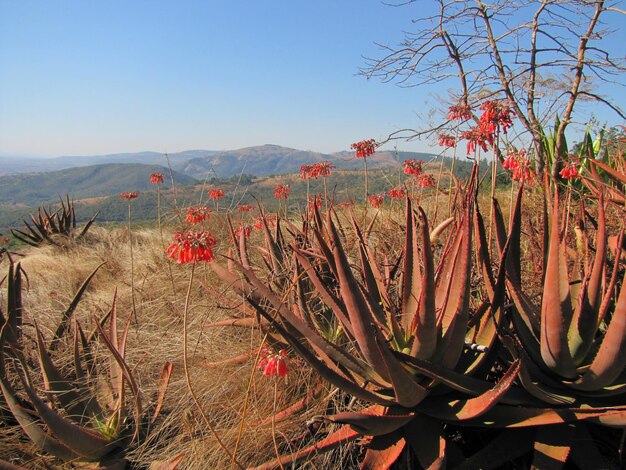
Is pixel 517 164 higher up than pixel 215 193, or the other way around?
pixel 517 164

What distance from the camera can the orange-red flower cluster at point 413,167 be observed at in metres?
3.79

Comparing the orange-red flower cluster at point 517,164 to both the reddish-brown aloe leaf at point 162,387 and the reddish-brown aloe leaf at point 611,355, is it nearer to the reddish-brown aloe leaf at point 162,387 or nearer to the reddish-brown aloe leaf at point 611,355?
the reddish-brown aloe leaf at point 611,355

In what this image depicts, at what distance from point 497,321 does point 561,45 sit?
5.61m

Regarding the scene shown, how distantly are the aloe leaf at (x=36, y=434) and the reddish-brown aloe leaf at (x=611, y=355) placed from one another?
6.62 feet

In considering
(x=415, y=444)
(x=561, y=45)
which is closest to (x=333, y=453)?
(x=415, y=444)

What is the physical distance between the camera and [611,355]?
1.26 m

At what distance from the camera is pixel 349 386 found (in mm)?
1415

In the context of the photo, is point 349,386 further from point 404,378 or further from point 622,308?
point 622,308

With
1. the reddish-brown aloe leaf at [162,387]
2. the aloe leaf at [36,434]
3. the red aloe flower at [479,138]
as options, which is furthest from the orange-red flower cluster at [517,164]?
the aloe leaf at [36,434]

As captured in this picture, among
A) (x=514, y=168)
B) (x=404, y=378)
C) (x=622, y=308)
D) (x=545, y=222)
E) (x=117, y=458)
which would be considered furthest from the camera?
(x=514, y=168)

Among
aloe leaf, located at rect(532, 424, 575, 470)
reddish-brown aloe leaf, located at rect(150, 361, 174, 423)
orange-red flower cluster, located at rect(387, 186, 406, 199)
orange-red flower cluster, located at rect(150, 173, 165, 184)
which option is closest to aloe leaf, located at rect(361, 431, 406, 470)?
Result: aloe leaf, located at rect(532, 424, 575, 470)

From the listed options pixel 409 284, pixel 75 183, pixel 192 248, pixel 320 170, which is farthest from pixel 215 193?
pixel 75 183

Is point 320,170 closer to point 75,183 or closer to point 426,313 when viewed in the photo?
point 426,313

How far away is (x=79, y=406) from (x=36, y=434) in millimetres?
283
